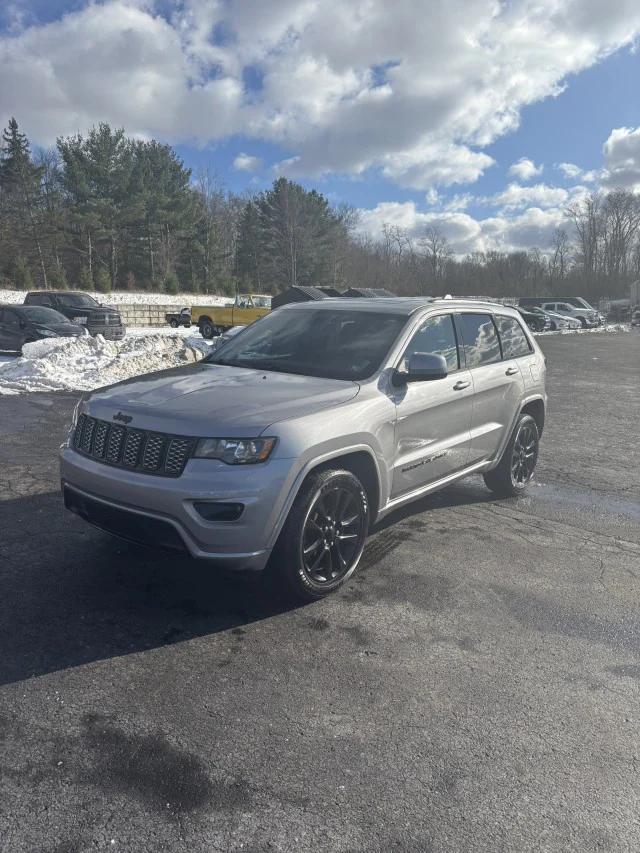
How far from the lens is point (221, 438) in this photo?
351 centimetres

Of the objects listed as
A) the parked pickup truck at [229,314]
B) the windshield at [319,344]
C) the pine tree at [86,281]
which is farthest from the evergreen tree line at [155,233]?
the windshield at [319,344]

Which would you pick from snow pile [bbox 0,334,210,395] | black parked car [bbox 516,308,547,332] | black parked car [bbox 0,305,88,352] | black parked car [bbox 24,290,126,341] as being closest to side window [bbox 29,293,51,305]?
black parked car [bbox 24,290,126,341]

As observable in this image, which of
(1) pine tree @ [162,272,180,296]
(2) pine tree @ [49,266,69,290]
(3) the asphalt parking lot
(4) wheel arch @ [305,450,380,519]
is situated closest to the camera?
(3) the asphalt parking lot

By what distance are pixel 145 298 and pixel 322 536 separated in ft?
158

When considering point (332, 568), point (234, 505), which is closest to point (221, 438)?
point (234, 505)

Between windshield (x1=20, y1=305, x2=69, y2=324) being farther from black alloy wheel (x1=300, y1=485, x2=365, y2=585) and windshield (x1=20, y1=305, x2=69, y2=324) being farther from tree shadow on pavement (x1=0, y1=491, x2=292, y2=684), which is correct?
black alloy wheel (x1=300, y1=485, x2=365, y2=585)

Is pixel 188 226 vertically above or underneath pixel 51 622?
above

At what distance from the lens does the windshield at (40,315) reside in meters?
18.6

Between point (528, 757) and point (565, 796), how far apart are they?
23 centimetres

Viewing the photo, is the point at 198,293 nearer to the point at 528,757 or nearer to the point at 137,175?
the point at 137,175

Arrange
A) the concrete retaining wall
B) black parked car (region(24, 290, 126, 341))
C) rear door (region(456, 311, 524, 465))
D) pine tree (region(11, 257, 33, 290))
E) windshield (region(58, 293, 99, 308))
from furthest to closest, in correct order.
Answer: pine tree (region(11, 257, 33, 290)) → the concrete retaining wall → windshield (region(58, 293, 99, 308)) → black parked car (region(24, 290, 126, 341)) → rear door (region(456, 311, 524, 465))

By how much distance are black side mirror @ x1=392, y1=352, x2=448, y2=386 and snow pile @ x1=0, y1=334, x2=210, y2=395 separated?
8.42 metres

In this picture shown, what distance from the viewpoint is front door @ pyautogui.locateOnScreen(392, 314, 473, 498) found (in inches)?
176

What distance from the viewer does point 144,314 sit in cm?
3941
